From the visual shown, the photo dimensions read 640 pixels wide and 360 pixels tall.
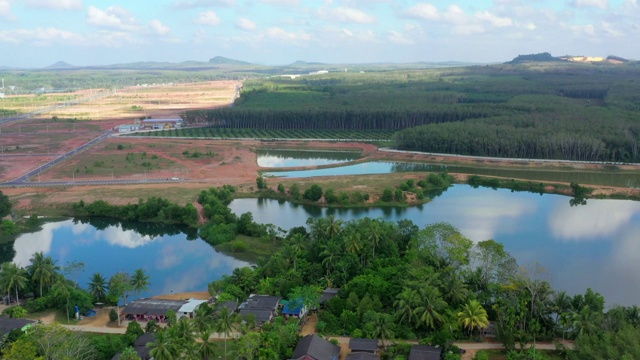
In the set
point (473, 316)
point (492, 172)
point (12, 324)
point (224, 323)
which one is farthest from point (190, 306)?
point (492, 172)

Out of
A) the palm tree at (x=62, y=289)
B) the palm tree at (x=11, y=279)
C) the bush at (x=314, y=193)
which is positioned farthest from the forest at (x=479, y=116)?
the palm tree at (x=11, y=279)

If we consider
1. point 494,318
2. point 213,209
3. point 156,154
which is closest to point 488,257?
point 494,318

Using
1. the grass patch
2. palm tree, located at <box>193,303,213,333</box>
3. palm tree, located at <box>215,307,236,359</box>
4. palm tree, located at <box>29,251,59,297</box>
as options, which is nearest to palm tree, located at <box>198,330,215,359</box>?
palm tree, located at <box>215,307,236,359</box>

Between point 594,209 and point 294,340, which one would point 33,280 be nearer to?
point 294,340

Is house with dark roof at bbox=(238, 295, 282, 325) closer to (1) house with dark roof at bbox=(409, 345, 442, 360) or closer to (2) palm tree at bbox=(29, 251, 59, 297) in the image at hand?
(1) house with dark roof at bbox=(409, 345, 442, 360)

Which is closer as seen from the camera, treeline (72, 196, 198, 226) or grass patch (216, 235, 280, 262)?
grass patch (216, 235, 280, 262)

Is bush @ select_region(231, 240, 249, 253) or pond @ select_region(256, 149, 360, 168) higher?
pond @ select_region(256, 149, 360, 168)

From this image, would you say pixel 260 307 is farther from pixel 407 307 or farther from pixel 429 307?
pixel 429 307
